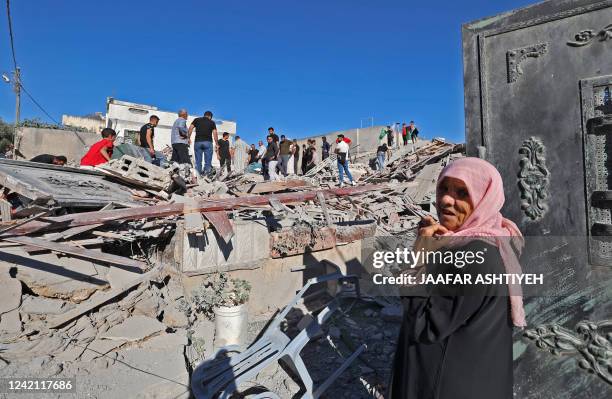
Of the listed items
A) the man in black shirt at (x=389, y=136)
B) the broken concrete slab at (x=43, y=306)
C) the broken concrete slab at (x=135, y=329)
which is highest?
the man in black shirt at (x=389, y=136)

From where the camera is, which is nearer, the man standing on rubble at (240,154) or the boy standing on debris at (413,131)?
the boy standing on debris at (413,131)

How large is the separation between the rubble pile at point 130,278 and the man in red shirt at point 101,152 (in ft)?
3.81

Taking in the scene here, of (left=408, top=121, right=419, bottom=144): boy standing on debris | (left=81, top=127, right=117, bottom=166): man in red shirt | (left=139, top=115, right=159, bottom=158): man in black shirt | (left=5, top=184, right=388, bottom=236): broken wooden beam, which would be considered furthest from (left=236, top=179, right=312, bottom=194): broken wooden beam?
(left=408, top=121, right=419, bottom=144): boy standing on debris

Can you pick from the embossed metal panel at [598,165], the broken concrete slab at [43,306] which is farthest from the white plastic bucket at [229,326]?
the embossed metal panel at [598,165]

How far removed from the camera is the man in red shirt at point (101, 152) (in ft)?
24.2

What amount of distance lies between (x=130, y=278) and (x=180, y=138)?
191 inches

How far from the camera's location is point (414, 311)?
165cm

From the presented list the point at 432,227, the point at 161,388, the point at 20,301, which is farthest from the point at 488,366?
the point at 20,301

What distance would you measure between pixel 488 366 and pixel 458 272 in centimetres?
46

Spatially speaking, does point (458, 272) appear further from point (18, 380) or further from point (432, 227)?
point (18, 380)

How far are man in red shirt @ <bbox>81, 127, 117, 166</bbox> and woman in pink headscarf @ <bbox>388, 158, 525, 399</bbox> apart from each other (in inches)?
295

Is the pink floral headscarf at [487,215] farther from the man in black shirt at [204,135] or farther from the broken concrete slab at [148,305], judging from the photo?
the man in black shirt at [204,135]

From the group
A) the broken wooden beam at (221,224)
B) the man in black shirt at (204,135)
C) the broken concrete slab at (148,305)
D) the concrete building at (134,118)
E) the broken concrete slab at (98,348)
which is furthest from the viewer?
the concrete building at (134,118)

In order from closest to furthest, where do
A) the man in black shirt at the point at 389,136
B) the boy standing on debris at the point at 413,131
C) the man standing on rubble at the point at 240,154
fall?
the man in black shirt at the point at 389,136
the boy standing on debris at the point at 413,131
the man standing on rubble at the point at 240,154
